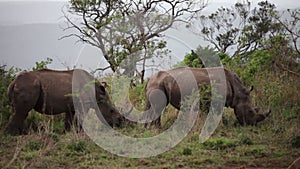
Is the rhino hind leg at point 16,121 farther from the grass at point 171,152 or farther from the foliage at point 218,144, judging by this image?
the foliage at point 218,144

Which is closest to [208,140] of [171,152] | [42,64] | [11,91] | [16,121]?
[171,152]

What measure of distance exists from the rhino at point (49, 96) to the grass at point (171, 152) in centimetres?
53

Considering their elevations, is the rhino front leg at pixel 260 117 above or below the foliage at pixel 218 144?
above

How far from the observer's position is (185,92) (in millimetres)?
10289

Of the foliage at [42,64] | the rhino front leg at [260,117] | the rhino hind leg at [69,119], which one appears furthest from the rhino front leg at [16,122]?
the rhino front leg at [260,117]

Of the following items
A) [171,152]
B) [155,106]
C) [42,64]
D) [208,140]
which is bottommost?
[171,152]

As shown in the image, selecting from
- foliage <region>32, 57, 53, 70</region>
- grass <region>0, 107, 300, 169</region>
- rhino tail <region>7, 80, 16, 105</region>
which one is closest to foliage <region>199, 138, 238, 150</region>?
grass <region>0, 107, 300, 169</region>

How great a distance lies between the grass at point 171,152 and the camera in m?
6.89

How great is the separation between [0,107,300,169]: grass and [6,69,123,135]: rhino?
53 cm

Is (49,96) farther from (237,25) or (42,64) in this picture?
(237,25)

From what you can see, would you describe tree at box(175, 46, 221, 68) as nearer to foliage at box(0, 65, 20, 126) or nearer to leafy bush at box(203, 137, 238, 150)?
foliage at box(0, 65, 20, 126)

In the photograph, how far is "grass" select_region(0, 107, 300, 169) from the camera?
689 centimetres

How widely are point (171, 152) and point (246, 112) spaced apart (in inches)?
130

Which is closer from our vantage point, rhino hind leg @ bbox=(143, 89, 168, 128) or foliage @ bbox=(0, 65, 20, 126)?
foliage @ bbox=(0, 65, 20, 126)
